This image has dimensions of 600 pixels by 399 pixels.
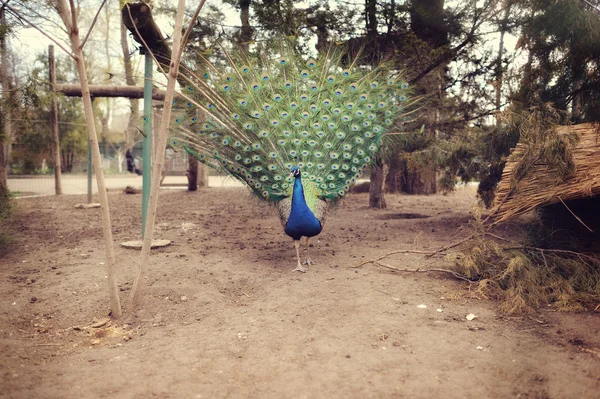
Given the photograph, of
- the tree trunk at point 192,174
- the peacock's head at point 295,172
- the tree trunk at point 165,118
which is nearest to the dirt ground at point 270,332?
the tree trunk at point 165,118

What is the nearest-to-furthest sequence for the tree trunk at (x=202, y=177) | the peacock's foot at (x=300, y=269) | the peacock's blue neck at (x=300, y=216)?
the peacock's blue neck at (x=300, y=216) → the peacock's foot at (x=300, y=269) → the tree trunk at (x=202, y=177)

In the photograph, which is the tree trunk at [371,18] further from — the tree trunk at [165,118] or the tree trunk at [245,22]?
→ the tree trunk at [165,118]

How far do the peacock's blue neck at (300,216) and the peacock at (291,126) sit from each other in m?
0.01

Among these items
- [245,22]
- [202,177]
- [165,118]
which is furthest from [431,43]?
[202,177]

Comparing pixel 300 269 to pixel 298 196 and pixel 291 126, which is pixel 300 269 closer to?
pixel 298 196

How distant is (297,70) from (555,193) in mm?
3958

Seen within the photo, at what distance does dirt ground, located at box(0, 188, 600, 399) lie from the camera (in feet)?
11.0

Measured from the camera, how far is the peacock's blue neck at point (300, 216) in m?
5.94

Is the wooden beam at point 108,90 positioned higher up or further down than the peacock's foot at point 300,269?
higher up

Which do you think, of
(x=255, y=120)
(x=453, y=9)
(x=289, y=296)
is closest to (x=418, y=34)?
(x=453, y=9)

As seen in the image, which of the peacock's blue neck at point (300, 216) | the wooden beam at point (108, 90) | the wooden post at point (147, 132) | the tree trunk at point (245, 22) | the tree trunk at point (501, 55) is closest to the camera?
the peacock's blue neck at point (300, 216)

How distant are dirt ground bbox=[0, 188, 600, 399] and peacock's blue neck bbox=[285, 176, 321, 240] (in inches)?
24.0

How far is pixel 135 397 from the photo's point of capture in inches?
125

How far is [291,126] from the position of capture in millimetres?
6527
